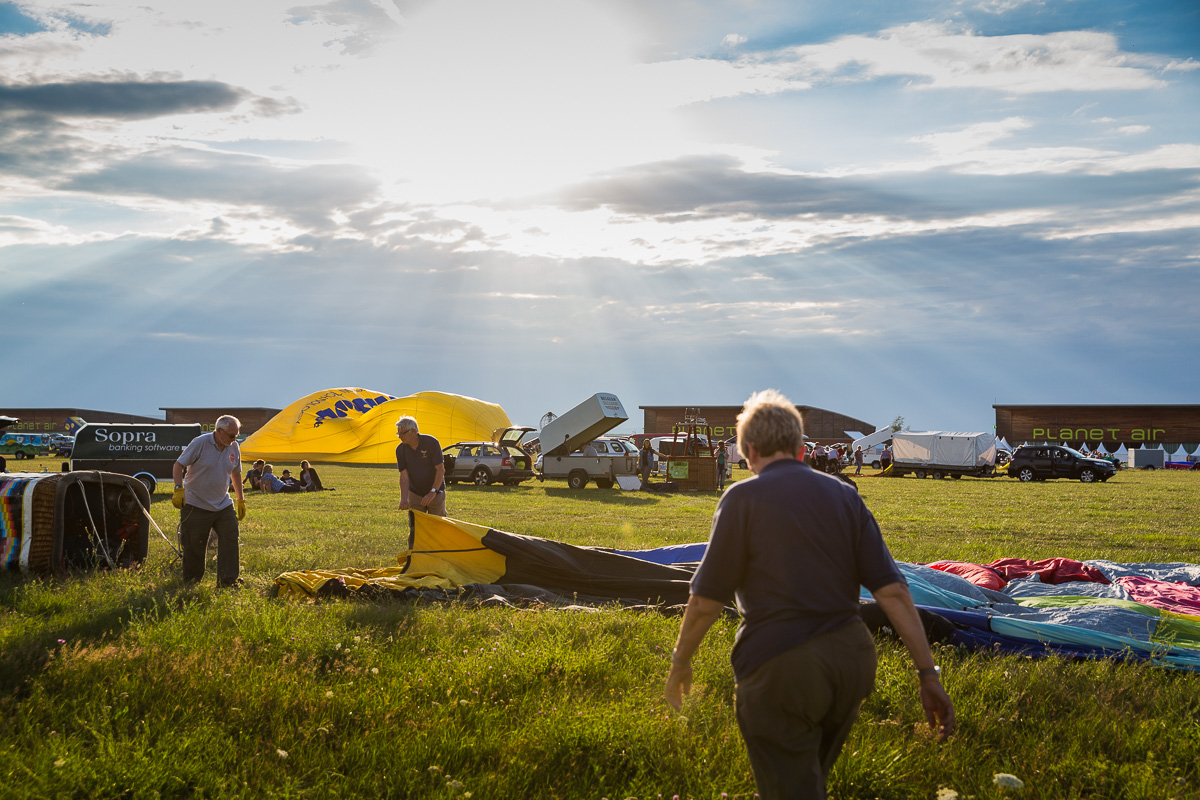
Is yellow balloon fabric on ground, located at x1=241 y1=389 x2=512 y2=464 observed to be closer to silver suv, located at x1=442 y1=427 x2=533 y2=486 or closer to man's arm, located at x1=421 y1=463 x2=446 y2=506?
silver suv, located at x1=442 y1=427 x2=533 y2=486

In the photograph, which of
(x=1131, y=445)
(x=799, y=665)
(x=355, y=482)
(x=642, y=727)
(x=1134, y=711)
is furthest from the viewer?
(x=1131, y=445)

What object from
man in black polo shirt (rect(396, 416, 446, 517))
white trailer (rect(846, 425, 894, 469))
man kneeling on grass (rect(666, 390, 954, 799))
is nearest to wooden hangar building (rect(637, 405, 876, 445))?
white trailer (rect(846, 425, 894, 469))

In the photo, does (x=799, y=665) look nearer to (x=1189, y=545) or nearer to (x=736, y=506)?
(x=736, y=506)

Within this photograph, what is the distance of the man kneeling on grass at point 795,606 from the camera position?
2.76 metres

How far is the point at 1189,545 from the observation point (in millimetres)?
12578

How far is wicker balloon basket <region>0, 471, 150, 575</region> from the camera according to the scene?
332 inches

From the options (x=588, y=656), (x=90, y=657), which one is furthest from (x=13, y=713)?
(x=588, y=656)

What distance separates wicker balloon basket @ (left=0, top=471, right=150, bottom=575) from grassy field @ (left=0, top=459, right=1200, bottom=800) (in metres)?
1.20

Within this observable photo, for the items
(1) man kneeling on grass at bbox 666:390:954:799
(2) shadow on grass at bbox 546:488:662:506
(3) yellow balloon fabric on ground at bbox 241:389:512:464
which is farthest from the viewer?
(3) yellow balloon fabric on ground at bbox 241:389:512:464

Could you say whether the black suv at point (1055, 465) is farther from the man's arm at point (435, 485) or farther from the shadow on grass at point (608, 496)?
the man's arm at point (435, 485)

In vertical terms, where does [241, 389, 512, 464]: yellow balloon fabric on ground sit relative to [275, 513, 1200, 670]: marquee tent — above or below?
above

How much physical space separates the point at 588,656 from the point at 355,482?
23845 millimetres

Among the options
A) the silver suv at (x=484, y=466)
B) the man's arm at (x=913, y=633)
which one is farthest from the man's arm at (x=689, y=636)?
the silver suv at (x=484, y=466)

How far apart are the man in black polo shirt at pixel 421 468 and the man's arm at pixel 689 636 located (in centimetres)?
695
